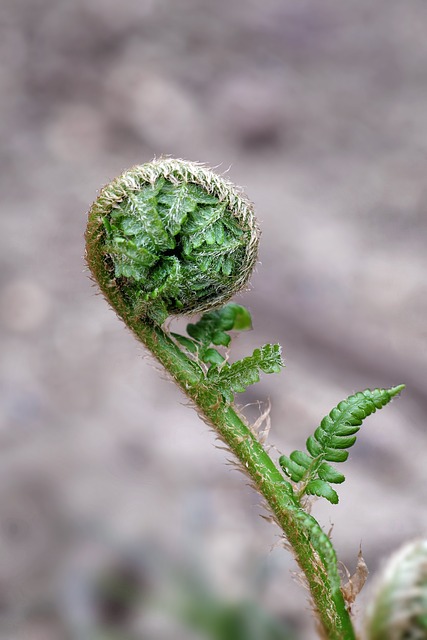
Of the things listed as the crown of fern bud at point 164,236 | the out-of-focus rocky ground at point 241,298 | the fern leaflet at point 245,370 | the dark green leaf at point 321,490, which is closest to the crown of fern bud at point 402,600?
the dark green leaf at point 321,490

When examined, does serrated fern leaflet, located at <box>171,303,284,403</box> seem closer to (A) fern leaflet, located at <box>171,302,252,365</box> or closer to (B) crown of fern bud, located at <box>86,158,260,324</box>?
(A) fern leaflet, located at <box>171,302,252,365</box>

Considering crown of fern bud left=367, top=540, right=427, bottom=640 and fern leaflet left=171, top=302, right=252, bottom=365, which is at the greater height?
fern leaflet left=171, top=302, right=252, bottom=365

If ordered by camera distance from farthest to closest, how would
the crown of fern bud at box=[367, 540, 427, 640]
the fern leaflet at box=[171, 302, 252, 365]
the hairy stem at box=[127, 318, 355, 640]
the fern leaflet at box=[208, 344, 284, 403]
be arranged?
the fern leaflet at box=[171, 302, 252, 365] < the fern leaflet at box=[208, 344, 284, 403] < the hairy stem at box=[127, 318, 355, 640] < the crown of fern bud at box=[367, 540, 427, 640]

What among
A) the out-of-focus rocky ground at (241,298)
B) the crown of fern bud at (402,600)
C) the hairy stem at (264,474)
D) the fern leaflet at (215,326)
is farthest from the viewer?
the out-of-focus rocky ground at (241,298)

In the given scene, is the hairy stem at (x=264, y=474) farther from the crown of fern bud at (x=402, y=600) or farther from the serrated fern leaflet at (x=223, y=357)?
the crown of fern bud at (x=402, y=600)

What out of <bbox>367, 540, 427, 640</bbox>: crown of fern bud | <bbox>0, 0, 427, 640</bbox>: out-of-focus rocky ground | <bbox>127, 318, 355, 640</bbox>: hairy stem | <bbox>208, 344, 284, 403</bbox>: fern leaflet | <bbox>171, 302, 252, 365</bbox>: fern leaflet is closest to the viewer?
<bbox>367, 540, 427, 640</bbox>: crown of fern bud

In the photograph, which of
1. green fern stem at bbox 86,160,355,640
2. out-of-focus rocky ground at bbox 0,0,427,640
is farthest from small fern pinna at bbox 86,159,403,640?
out-of-focus rocky ground at bbox 0,0,427,640

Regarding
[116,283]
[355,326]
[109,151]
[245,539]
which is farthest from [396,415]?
[116,283]
